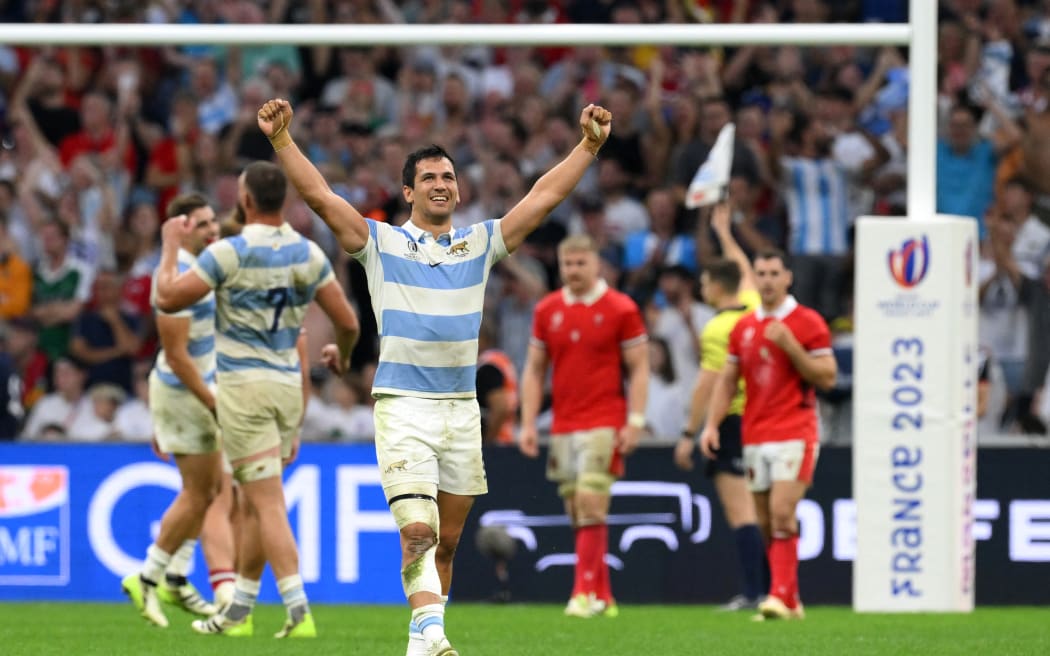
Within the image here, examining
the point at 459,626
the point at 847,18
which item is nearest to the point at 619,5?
the point at 847,18

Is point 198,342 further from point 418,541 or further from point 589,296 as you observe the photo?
point 418,541

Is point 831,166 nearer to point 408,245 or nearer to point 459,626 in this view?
point 459,626

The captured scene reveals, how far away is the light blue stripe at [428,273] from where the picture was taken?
7598mm

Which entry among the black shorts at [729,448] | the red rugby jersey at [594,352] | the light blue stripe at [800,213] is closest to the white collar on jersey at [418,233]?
the red rugby jersey at [594,352]

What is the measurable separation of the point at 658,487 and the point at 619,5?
5609 millimetres

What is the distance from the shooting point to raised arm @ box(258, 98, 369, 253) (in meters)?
7.46

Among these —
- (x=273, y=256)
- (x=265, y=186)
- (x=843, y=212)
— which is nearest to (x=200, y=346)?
(x=273, y=256)

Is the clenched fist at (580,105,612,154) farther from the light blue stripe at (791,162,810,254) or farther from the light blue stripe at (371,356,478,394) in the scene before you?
the light blue stripe at (791,162,810,254)

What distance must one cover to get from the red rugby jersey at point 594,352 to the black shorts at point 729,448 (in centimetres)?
86

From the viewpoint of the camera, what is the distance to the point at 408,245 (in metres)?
7.64

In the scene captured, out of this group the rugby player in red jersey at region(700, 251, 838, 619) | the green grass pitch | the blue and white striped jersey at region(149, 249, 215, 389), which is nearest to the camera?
the green grass pitch

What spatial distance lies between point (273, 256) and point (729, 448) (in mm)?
4014

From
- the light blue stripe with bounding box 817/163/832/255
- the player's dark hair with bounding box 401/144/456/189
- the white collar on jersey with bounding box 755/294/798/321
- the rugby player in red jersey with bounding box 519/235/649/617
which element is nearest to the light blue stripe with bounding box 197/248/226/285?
the player's dark hair with bounding box 401/144/456/189

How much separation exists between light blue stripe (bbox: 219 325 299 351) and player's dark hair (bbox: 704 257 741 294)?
358 cm
